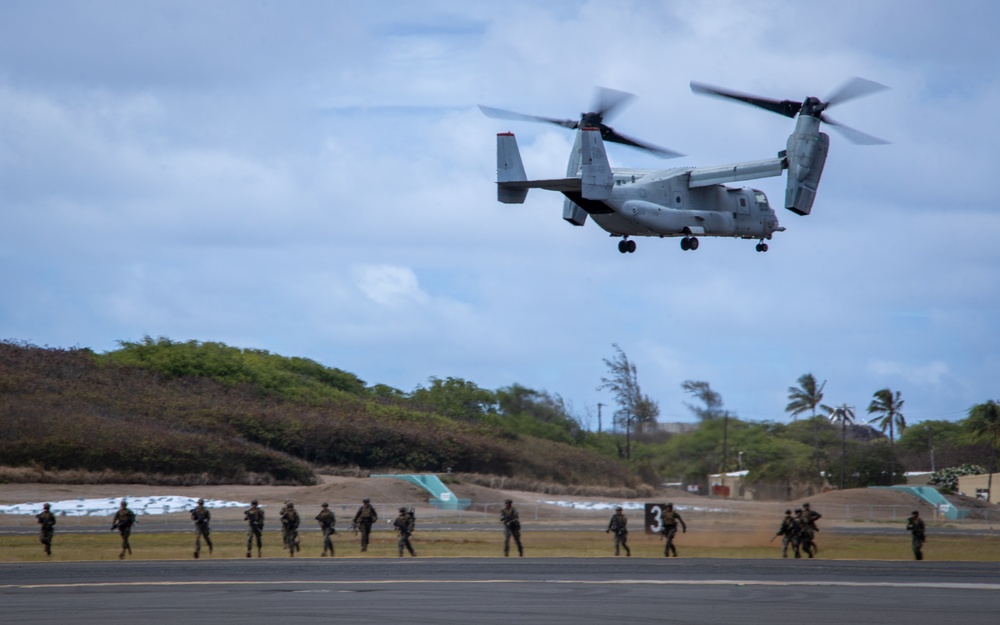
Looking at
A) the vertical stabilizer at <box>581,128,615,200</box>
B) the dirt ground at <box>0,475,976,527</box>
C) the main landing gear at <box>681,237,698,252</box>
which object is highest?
the vertical stabilizer at <box>581,128,615,200</box>

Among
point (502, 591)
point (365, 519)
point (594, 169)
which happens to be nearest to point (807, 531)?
point (594, 169)

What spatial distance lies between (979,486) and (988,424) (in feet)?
21.1

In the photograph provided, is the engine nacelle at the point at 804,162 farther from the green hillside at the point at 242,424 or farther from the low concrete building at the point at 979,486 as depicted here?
the low concrete building at the point at 979,486

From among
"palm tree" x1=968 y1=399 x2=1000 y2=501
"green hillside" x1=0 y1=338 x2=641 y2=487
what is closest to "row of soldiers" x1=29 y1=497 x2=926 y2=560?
"green hillside" x1=0 y1=338 x2=641 y2=487

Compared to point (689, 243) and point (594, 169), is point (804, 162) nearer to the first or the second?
point (689, 243)

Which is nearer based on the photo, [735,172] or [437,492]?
[735,172]

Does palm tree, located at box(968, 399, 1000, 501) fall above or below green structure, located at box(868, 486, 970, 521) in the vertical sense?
above

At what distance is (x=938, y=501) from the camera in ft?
209

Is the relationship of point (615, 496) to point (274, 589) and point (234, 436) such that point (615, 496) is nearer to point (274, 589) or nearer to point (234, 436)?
point (234, 436)

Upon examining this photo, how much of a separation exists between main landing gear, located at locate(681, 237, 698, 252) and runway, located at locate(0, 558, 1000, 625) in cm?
1172

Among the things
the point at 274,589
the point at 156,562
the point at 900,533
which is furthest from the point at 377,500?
the point at 274,589

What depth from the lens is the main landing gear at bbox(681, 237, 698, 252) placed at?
121 feet

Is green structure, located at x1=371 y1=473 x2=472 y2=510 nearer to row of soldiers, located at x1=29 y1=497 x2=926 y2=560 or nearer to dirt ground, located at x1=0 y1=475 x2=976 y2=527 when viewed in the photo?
dirt ground, located at x1=0 y1=475 x2=976 y2=527

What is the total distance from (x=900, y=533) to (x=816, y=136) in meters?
19.9
